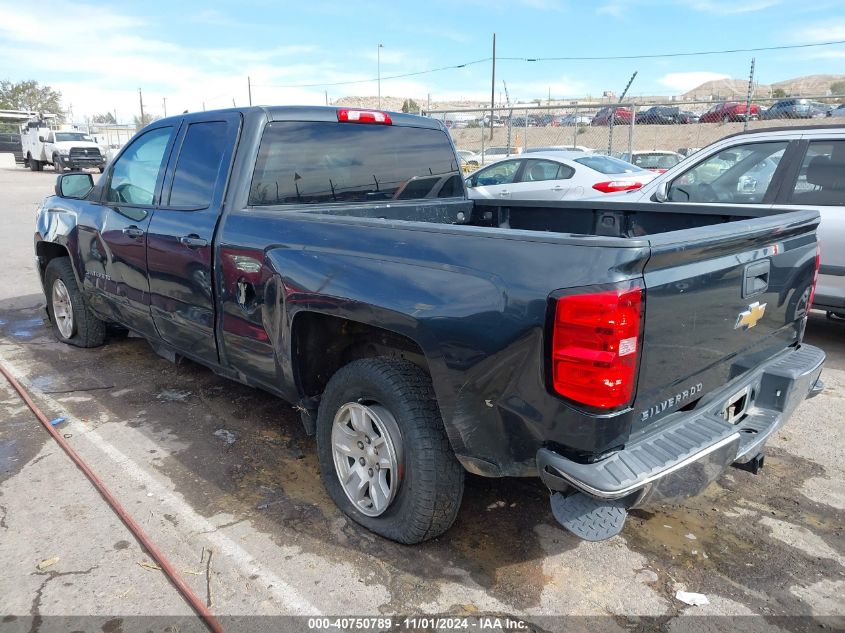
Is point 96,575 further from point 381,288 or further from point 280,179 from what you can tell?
point 280,179

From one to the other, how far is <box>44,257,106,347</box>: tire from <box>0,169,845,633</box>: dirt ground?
1.38 meters

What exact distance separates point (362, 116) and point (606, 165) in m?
8.17

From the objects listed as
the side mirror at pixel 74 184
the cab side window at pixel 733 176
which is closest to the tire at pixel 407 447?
the side mirror at pixel 74 184

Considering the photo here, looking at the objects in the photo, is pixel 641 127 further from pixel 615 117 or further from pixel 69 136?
pixel 69 136

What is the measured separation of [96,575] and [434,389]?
1.61 meters

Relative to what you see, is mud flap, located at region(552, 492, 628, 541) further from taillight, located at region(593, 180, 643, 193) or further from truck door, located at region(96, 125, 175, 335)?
taillight, located at region(593, 180, 643, 193)

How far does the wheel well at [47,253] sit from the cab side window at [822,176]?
20.1 feet

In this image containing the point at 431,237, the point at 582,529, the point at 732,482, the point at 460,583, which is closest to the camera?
the point at 582,529

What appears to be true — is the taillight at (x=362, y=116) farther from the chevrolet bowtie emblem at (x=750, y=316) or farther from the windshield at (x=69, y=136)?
the windshield at (x=69, y=136)

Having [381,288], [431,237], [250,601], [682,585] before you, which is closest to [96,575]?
[250,601]

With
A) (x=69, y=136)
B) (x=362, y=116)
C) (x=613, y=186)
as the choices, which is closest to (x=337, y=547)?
(x=362, y=116)

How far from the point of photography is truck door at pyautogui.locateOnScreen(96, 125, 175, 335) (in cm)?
412

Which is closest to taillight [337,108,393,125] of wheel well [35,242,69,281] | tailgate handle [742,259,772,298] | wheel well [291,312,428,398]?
wheel well [291,312,428,398]

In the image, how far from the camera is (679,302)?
7.39 ft
